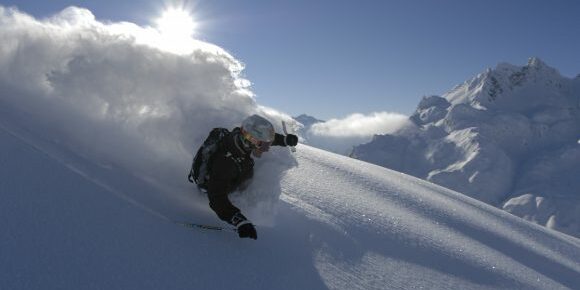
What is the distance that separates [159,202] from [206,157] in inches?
28.1

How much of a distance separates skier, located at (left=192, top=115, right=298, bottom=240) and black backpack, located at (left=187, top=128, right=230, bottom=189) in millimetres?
16

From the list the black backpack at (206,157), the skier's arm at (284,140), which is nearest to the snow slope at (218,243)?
the skier's arm at (284,140)

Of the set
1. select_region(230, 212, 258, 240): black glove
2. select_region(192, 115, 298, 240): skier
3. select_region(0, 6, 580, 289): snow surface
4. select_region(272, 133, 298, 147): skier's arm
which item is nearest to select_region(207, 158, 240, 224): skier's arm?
select_region(192, 115, 298, 240): skier

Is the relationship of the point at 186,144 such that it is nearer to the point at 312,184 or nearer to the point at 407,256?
the point at 312,184

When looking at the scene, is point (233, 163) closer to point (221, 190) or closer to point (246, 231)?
point (221, 190)

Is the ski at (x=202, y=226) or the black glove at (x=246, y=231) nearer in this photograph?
the black glove at (x=246, y=231)

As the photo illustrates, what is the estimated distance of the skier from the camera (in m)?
4.47

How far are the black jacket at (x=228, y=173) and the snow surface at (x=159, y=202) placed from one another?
0.90ft

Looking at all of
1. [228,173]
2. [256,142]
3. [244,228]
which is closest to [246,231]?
[244,228]

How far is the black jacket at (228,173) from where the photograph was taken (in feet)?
14.6

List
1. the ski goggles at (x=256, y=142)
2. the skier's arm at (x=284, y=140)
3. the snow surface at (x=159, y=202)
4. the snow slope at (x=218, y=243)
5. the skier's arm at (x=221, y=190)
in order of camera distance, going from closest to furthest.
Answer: the snow slope at (x=218, y=243)
the snow surface at (x=159, y=202)
the skier's arm at (x=221, y=190)
the ski goggles at (x=256, y=142)
the skier's arm at (x=284, y=140)

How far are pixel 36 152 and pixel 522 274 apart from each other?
706cm

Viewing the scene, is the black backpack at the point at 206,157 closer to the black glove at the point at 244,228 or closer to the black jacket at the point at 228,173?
the black jacket at the point at 228,173

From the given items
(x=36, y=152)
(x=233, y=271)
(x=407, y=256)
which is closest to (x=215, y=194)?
(x=233, y=271)
